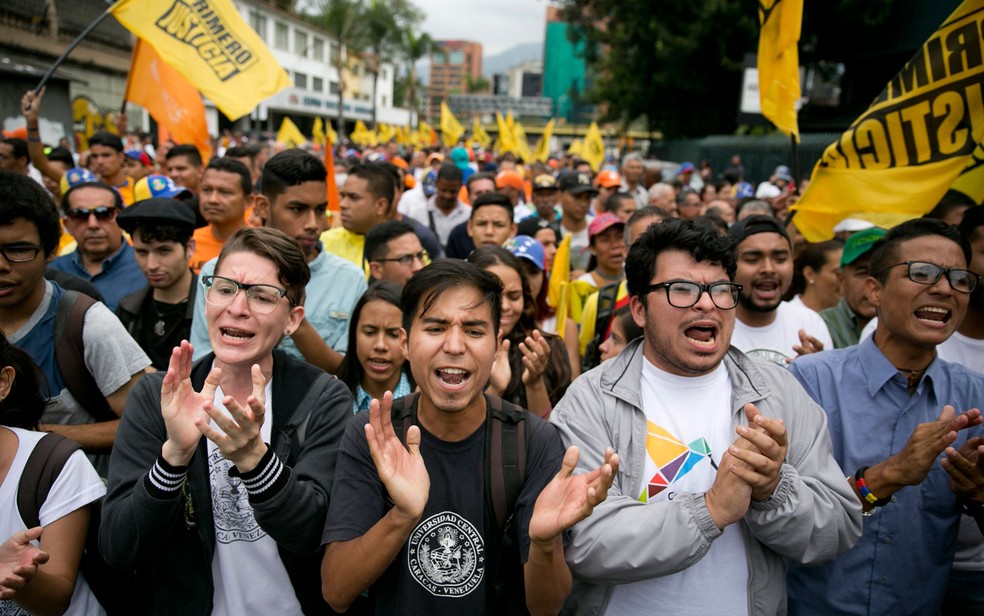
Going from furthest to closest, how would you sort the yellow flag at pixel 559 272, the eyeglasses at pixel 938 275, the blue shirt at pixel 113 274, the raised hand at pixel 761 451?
the yellow flag at pixel 559 272 → the blue shirt at pixel 113 274 → the eyeglasses at pixel 938 275 → the raised hand at pixel 761 451

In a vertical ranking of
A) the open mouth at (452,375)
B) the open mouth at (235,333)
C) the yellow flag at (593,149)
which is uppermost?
the yellow flag at (593,149)

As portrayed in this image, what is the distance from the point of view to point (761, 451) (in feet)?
6.47

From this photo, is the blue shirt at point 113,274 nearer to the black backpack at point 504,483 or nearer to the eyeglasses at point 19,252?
the eyeglasses at point 19,252

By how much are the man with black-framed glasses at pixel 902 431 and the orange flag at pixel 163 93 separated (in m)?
7.05

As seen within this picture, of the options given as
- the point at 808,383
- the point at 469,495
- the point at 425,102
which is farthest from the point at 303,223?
the point at 425,102

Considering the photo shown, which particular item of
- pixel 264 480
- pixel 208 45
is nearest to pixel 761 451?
pixel 264 480

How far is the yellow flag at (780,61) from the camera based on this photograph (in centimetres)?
533

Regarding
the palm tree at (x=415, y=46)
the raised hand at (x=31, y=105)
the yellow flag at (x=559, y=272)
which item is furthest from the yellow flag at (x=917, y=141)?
the palm tree at (x=415, y=46)

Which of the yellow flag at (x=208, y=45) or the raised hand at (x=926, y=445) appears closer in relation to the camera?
the raised hand at (x=926, y=445)

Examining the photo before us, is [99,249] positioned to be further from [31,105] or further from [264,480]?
[31,105]

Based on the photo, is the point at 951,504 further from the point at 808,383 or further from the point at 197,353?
the point at 197,353

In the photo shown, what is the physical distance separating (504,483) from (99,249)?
3.37m

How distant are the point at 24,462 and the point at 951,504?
3.11 m

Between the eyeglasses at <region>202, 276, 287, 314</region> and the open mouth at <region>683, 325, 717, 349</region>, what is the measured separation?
1382 mm
